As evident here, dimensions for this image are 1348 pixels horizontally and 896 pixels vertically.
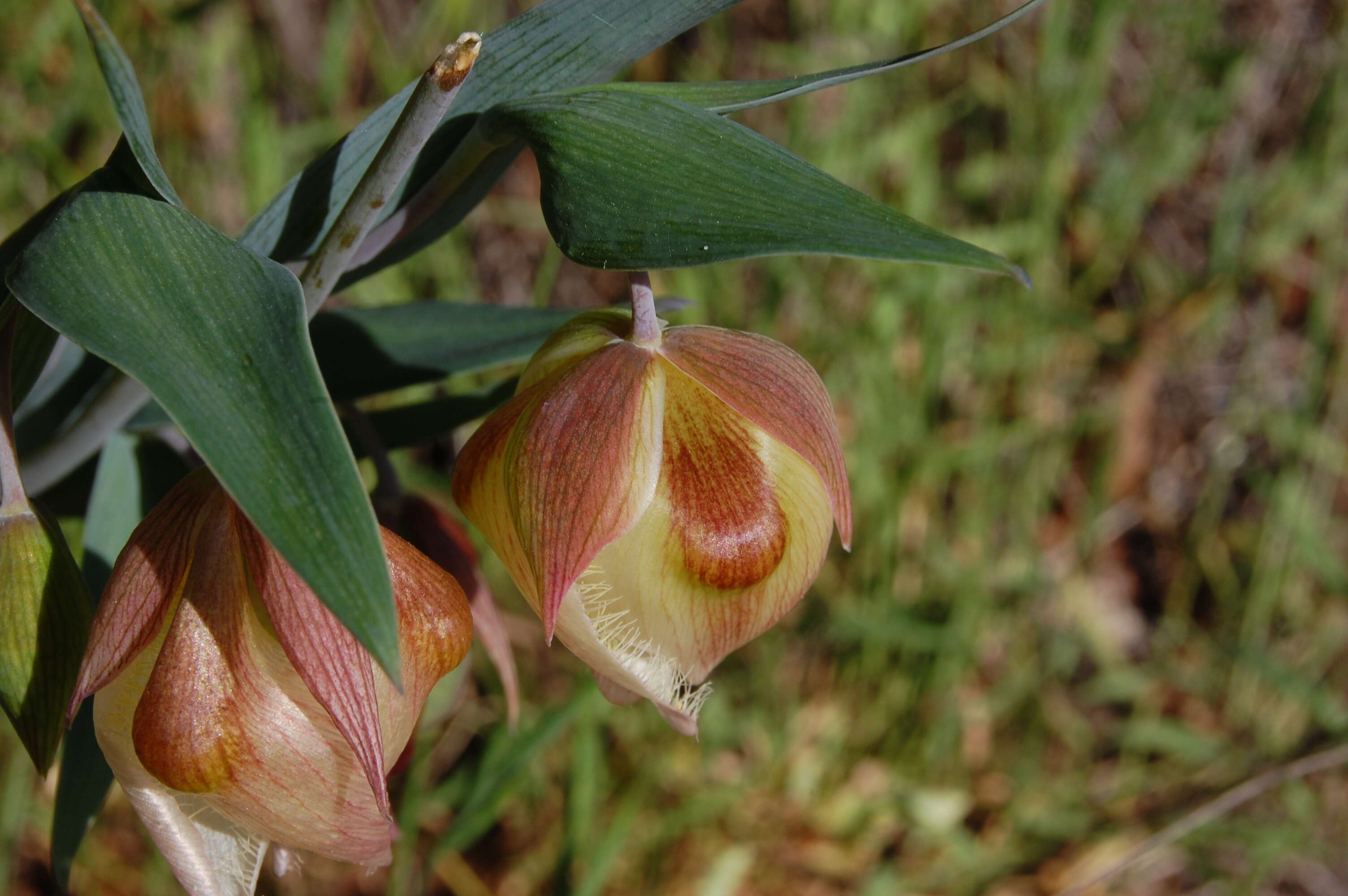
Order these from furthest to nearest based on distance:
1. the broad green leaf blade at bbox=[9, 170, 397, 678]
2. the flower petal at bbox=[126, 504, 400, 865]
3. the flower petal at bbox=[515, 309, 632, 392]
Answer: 1. the flower petal at bbox=[515, 309, 632, 392]
2. the flower petal at bbox=[126, 504, 400, 865]
3. the broad green leaf blade at bbox=[9, 170, 397, 678]

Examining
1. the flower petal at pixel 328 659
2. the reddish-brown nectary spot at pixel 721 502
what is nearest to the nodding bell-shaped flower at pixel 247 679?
the flower petal at pixel 328 659

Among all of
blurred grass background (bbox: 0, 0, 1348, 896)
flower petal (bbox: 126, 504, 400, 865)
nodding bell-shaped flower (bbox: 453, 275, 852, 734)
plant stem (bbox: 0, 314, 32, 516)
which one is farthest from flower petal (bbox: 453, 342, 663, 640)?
blurred grass background (bbox: 0, 0, 1348, 896)

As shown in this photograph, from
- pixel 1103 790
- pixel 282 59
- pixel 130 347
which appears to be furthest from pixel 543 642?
pixel 130 347

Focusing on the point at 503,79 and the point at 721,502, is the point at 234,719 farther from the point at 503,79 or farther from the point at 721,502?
the point at 503,79

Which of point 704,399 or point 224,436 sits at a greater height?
point 224,436

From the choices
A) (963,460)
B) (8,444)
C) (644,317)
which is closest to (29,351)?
(8,444)

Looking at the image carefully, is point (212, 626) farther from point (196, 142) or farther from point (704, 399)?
point (196, 142)

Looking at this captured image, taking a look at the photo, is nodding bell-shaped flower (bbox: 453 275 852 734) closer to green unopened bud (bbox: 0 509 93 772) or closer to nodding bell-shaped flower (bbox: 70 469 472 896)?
nodding bell-shaped flower (bbox: 70 469 472 896)
